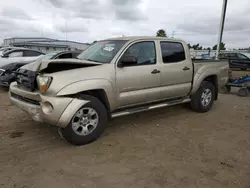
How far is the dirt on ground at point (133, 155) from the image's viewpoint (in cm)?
291

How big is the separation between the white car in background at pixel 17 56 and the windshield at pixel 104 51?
6.13 metres

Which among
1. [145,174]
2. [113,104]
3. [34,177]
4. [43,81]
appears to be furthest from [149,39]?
[34,177]

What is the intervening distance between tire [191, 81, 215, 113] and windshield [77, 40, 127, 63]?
2525 millimetres

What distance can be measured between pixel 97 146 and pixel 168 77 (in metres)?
2.17

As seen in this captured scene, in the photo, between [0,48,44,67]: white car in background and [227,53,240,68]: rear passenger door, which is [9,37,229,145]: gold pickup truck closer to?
[0,48,44,67]: white car in background

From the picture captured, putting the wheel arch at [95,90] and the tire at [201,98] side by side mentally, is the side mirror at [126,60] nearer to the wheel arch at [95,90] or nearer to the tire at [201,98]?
the wheel arch at [95,90]

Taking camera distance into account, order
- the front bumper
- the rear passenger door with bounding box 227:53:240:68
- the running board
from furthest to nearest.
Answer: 1. the rear passenger door with bounding box 227:53:240:68
2. the running board
3. the front bumper

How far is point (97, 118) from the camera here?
398cm

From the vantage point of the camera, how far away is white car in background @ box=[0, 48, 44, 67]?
32.4ft

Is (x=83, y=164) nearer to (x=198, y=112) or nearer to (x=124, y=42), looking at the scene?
(x=124, y=42)

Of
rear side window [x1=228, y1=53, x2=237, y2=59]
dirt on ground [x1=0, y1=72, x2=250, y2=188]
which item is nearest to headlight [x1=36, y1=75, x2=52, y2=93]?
dirt on ground [x1=0, y1=72, x2=250, y2=188]

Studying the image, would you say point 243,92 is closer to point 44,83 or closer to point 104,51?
point 104,51

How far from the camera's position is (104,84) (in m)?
3.93

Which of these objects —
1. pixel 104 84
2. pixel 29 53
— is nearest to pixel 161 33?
pixel 29 53
